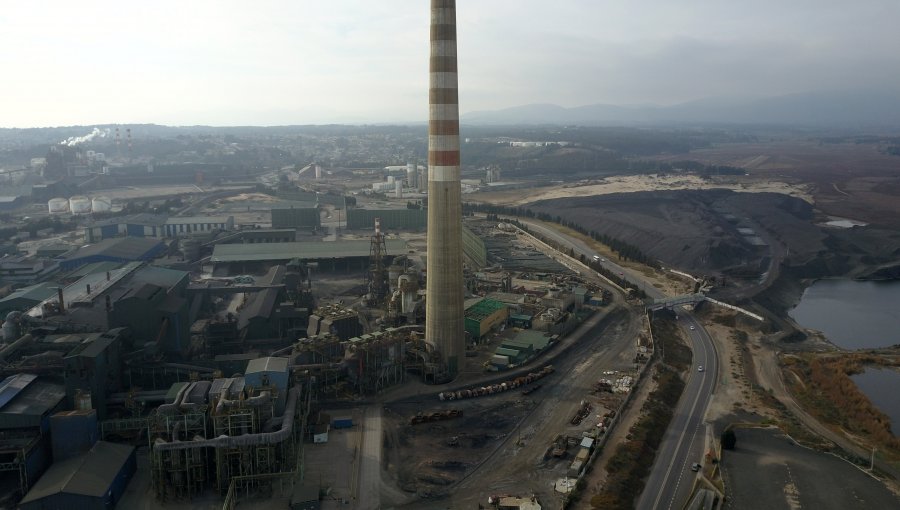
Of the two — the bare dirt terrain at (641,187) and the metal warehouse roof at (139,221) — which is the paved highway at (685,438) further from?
the bare dirt terrain at (641,187)

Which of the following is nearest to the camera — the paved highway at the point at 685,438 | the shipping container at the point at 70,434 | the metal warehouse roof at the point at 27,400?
the paved highway at the point at 685,438

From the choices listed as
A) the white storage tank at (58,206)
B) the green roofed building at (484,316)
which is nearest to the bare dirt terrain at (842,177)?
the green roofed building at (484,316)

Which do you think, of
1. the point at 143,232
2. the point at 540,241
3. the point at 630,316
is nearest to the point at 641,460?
the point at 630,316

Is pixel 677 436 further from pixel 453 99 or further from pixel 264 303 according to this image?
pixel 264 303

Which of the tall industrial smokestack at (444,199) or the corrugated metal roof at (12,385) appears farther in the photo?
the tall industrial smokestack at (444,199)

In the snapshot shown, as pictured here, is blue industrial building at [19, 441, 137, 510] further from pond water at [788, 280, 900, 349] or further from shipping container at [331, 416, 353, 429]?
pond water at [788, 280, 900, 349]

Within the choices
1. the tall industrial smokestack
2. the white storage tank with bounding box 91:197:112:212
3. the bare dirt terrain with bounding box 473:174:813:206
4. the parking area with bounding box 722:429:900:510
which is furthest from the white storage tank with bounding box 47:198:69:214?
the parking area with bounding box 722:429:900:510
